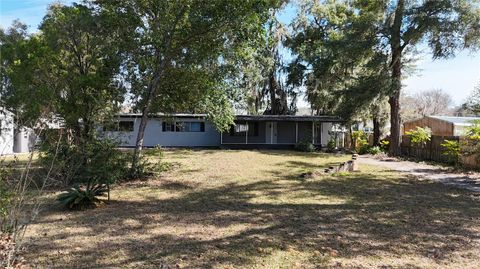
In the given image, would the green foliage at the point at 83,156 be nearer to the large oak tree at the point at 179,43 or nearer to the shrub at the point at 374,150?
the large oak tree at the point at 179,43

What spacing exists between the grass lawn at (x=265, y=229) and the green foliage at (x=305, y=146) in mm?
15469

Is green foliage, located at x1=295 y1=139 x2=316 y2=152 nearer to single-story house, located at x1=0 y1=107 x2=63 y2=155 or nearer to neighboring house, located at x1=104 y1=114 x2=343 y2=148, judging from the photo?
neighboring house, located at x1=104 y1=114 x2=343 y2=148

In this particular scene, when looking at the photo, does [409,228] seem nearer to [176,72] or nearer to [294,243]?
[294,243]

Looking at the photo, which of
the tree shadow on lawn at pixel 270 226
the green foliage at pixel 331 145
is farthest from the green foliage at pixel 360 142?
the tree shadow on lawn at pixel 270 226

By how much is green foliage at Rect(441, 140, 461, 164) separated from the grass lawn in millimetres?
6148

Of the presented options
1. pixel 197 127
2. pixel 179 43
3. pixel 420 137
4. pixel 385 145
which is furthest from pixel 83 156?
pixel 385 145

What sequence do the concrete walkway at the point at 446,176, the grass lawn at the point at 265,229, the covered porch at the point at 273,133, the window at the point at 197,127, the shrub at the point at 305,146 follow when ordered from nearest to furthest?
the grass lawn at the point at 265,229
the concrete walkway at the point at 446,176
the shrub at the point at 305,146
the covered porch at the point at 273,133
the window at the point at 197,127

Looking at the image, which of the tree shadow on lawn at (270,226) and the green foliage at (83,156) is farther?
the green foliage at (83,156)

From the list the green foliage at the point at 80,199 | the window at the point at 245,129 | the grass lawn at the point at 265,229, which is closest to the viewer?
the grass lawn at the point at 265,229

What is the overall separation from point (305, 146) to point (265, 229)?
2121 centimetres

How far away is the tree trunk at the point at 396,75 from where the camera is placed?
70.2ft

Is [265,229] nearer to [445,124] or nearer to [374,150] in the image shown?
[374,150]

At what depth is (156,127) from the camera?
1159 inches

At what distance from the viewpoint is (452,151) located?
55.9 ft
